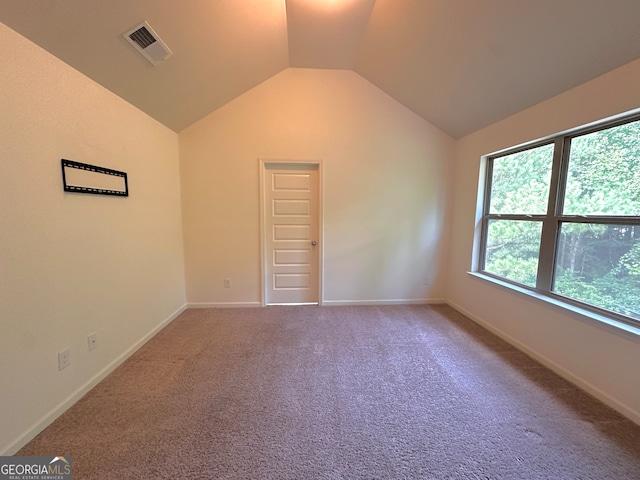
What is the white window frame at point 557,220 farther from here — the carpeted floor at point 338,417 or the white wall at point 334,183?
the white wall at point 334,183

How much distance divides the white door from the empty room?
0.03 meters

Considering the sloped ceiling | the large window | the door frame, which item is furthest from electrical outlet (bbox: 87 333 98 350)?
the large window

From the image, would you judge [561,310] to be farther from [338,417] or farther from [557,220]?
[338,417]

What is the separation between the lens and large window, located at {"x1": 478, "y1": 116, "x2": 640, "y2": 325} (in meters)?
1.73

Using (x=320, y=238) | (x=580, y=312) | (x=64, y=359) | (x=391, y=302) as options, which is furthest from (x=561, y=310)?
(x=64, y=359)

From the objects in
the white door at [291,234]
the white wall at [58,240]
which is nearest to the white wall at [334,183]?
the white door at [291,234]

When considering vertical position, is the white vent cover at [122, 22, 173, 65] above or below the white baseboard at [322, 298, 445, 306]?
above

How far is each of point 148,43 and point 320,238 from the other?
8.30ft

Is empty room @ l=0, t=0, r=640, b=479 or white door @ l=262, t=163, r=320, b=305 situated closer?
empty room @ l=0, t=0, r=640, b=479

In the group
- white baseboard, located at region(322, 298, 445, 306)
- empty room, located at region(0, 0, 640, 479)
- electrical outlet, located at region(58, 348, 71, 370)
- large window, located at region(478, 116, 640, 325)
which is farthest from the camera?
white baseboard, located at region(322, 298, 445, 306)

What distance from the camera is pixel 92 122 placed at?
187cm

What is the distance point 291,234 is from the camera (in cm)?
352

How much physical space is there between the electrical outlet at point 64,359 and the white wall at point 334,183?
5.71 ft

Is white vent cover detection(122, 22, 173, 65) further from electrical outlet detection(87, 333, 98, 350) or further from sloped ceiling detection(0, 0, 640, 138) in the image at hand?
electrical outlet detection(87, 333, 98, 350)
